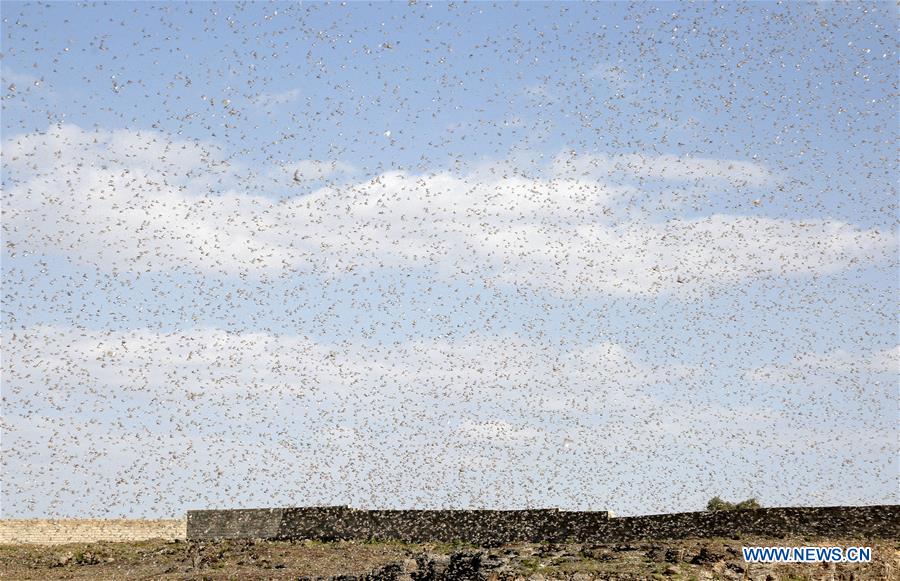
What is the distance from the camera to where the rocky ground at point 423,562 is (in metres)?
14.5

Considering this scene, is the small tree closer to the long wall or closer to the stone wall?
the long wall

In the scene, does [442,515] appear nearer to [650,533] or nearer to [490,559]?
[650,533]

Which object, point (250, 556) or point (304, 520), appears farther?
point (304, 520)

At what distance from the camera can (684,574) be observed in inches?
571

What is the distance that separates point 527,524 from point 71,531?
13.8m

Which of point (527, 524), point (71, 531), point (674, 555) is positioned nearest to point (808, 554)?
point (674, 555)

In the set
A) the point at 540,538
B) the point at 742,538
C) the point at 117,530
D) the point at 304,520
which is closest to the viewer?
the point at 742,538

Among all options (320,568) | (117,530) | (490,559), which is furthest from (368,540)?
(490,559)

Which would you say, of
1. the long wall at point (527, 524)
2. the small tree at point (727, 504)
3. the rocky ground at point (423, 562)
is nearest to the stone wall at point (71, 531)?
the long wall at point (527, 524)

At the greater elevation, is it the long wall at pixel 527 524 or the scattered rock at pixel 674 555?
the long wall at pixel 527 524

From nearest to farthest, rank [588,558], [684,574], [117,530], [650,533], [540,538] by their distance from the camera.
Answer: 1. [684,574]
2. [588,558]
3. [650,533]
4. [540,538]
5. [117,530]

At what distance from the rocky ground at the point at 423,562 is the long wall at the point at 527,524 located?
28.0 inches

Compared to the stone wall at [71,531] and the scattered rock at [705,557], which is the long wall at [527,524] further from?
the scattered rock at [705,557]

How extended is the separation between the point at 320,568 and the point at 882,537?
33.8ft
